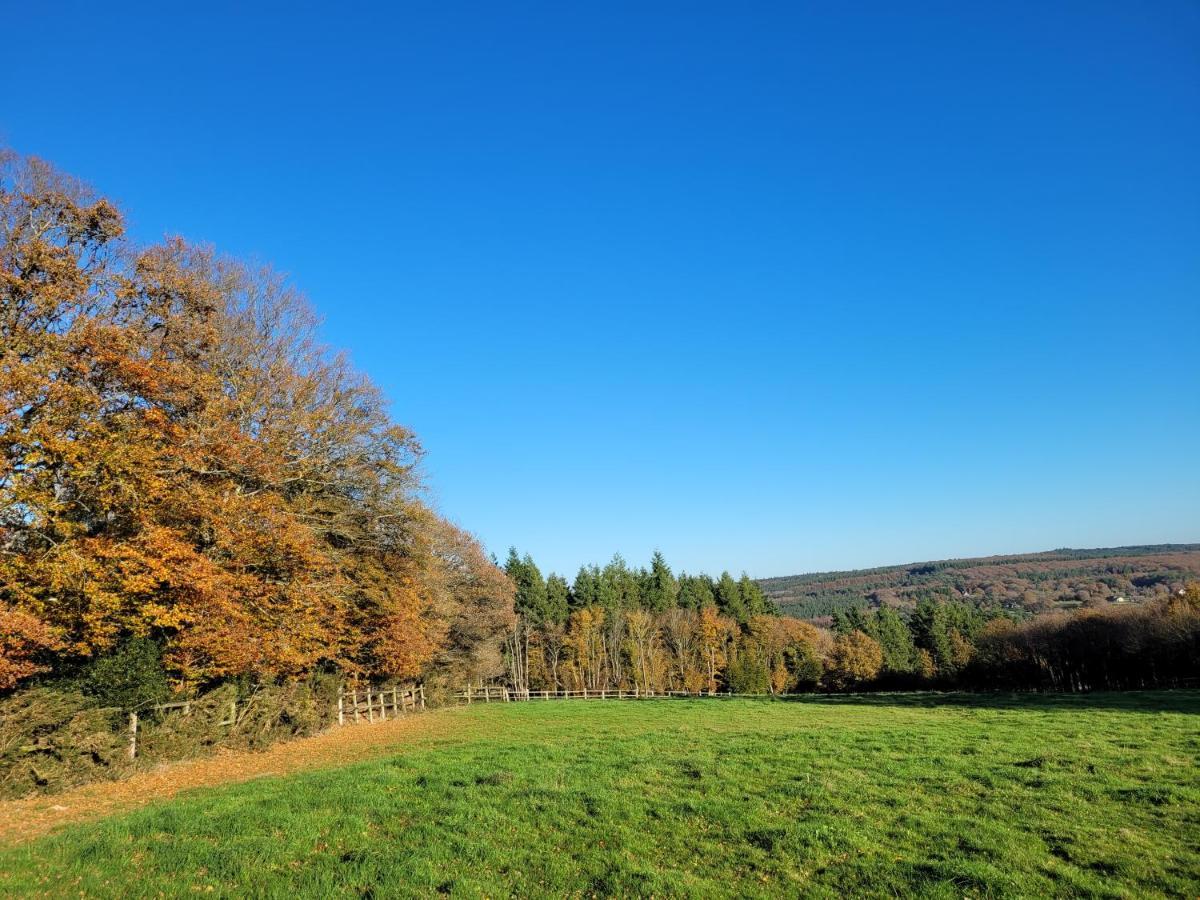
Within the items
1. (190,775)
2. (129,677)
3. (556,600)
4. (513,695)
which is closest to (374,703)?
(190,775)

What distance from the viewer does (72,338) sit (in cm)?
1526

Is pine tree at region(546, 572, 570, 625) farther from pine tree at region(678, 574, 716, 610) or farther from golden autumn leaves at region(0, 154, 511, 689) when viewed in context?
golden autumn leaves at region(0, 154, 511, 689)

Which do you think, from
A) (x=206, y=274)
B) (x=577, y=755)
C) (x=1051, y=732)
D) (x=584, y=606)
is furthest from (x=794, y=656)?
(x=206, y=274)

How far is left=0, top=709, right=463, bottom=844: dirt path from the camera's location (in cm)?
1112

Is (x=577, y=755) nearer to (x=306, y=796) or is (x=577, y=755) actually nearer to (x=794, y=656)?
(x=306, y=796)

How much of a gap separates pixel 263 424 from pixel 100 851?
17.3 m

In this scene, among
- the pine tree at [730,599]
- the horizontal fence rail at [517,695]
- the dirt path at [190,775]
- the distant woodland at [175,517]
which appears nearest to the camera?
Answer: the dirt path at [190,775]

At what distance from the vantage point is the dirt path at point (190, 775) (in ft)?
36.5

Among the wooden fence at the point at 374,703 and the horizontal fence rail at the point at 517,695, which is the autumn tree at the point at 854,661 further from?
the wooden fence at the point at 374,703

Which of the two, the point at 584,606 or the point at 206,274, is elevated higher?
the point at 206,274

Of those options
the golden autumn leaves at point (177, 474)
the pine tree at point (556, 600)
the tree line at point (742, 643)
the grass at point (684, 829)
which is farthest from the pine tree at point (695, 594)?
the grass at point (684, 829)

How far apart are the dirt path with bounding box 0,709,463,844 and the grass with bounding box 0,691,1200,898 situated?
142 centimetres

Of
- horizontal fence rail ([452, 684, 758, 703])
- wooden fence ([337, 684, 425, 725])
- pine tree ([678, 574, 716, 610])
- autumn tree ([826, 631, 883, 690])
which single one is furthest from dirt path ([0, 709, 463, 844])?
autumn tree ([826, 631, 883, 690])

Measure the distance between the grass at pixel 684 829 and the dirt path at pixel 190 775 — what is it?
1425mm
